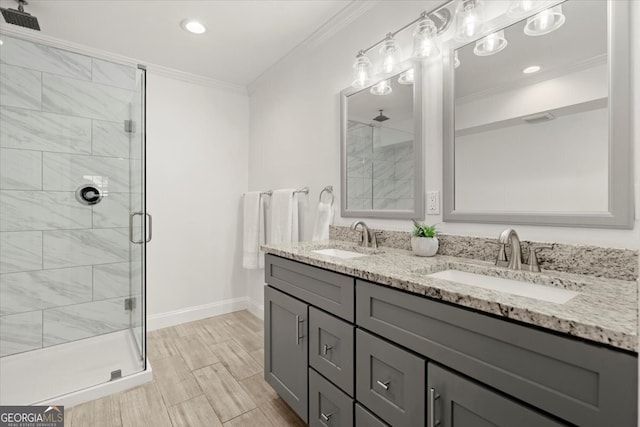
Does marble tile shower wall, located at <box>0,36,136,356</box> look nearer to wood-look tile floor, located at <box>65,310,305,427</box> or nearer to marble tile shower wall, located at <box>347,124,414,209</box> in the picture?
wood-look tile floor, located at <box>65,310,305,427</box>

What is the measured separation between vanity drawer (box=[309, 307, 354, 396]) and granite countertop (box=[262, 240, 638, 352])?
0.23 m

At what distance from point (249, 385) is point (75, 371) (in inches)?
44.3

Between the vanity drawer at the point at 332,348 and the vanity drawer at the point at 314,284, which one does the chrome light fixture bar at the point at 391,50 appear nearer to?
the vanity drawer at the point at 314,284

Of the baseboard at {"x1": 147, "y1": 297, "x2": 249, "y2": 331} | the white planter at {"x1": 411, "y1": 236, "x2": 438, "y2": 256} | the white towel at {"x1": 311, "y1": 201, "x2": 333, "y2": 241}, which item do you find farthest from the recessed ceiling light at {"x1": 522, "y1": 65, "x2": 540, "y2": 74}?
the baseboard at {"x1": 147, "y1": 297, "x2": 249, "y2": 331}

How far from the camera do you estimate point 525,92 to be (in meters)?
1.19

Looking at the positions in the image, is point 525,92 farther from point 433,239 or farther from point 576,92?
point 433,239

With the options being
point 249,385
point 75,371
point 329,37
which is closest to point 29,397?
point 75,371

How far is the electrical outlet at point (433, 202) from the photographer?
4.86 ft

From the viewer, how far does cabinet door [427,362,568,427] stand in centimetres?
69

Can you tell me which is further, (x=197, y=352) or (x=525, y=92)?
(x=197, y=352)

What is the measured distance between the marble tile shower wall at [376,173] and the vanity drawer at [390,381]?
808 mm

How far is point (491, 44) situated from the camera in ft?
4.18

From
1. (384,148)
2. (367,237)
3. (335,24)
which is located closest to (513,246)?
(367,237)

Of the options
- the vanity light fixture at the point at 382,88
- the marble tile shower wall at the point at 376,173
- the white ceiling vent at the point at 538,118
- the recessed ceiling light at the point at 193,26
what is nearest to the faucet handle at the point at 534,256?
the white ceiling vent at the point at 538,118
